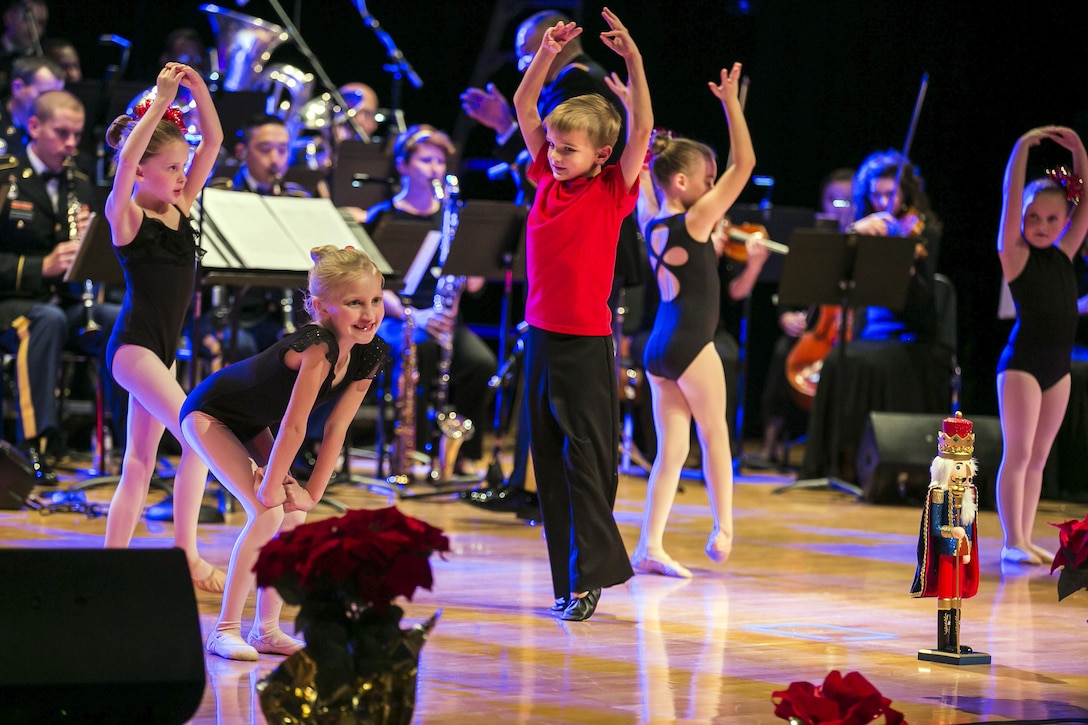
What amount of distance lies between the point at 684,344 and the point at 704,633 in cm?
131

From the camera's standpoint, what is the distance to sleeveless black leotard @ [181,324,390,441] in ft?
12.6

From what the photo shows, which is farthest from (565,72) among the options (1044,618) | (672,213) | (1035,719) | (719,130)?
(719,130)

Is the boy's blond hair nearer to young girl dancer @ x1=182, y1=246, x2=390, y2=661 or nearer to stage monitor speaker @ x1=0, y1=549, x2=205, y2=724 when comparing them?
young girl dancer @ x1=182, y1=246, x2=390, y2=661

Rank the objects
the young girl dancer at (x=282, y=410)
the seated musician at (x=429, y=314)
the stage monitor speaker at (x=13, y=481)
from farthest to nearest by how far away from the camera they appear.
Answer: the seated musician at (x=429, y=314) → the stage monitor speaker at (x=13, y=481) → the young girl dancer at (x=282, y=410)

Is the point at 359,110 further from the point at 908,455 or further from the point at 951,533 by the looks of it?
the point at 951,533

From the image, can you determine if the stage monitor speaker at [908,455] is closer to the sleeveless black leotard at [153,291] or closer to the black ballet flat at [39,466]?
the black ballet flat at [39,466]

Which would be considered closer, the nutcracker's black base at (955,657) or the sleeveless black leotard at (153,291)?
the nutcracker's black base at (955,657)

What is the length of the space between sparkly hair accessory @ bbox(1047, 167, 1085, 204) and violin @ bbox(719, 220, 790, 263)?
2508 millimetres

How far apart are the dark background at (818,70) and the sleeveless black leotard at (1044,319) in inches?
132

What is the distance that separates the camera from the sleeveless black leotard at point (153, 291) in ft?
15.1

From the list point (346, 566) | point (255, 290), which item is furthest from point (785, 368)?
point (346, 566)

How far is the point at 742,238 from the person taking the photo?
841 cm

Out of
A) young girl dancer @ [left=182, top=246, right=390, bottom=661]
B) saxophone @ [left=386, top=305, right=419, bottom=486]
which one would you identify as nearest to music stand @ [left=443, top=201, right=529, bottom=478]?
saxophone @ [left=386, top=305, right=419, bottom=486]

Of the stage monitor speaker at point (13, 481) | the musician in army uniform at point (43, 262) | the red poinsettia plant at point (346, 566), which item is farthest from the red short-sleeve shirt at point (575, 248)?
the musician in army uniform at point (43, 262)
